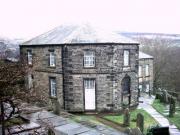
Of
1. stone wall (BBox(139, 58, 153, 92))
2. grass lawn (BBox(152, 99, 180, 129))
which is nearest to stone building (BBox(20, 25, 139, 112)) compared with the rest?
grass lawn (BBox(152, 99, 180, 129))

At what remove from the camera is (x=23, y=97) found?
27.7 ft

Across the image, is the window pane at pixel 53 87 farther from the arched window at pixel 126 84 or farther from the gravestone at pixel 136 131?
the gravestone at pixel 136 131

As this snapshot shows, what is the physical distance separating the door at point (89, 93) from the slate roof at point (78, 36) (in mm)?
3606

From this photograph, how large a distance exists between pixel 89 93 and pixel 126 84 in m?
4.09

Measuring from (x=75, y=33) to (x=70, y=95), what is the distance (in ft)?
18.8

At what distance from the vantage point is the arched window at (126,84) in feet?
80.3

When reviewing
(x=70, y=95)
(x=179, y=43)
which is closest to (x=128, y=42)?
(x=70, y=95)

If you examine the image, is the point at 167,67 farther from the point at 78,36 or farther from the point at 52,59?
the point at 52,59

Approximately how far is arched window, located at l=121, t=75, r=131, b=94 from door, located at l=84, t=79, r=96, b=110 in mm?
3156

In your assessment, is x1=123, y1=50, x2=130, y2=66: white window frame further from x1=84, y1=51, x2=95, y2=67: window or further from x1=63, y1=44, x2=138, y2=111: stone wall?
x1=84, y1=51, x2=95, y2=67: window

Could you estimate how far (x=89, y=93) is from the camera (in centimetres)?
2294

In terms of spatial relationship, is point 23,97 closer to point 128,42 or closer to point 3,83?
point 3,83

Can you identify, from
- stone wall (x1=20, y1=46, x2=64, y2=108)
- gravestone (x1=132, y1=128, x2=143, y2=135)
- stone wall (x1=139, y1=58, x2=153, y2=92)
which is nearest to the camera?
gravestone (x1=132, y1=128, x2=143, y2=135)

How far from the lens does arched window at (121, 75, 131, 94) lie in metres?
24.5
